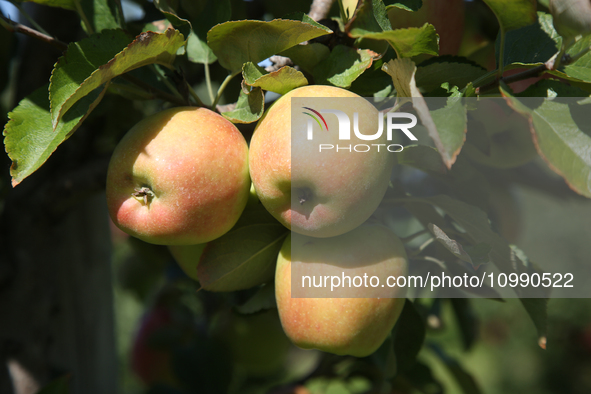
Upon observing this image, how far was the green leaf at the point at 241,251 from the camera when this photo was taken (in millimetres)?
527

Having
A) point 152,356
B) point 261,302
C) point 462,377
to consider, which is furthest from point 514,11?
point 152,356

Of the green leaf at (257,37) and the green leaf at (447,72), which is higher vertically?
the green leaf at (257,37)

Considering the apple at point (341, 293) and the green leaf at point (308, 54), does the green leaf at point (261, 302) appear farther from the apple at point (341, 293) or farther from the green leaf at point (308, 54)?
the green leaf at point (308, 54)

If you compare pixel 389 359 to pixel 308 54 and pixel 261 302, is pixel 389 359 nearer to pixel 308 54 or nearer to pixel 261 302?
pixel 261 302

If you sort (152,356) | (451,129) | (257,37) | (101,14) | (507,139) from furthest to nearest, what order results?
1. (152,356)
2. (507,139)
3. (101,14)
4. (257,37)
5. (451,129)

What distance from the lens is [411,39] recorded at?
0.41m

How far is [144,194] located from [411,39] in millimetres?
307

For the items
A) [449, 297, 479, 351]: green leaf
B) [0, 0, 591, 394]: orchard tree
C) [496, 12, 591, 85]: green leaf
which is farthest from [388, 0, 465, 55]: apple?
[449, 297, 479, 351]: green leaf

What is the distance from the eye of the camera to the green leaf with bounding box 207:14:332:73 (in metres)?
0.43

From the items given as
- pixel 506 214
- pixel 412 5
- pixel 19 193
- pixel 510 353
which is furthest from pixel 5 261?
pixel 510 353

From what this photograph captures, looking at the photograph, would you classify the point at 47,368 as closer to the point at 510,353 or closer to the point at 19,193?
the point at 19,193

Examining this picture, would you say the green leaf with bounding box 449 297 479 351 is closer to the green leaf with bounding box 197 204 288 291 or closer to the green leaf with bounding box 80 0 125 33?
the green leaf with bounding box 197 204 288 291

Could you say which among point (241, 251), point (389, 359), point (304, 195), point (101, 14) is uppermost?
point (101, 14)

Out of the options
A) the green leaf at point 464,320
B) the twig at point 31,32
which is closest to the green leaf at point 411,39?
the twig at point 31,32
